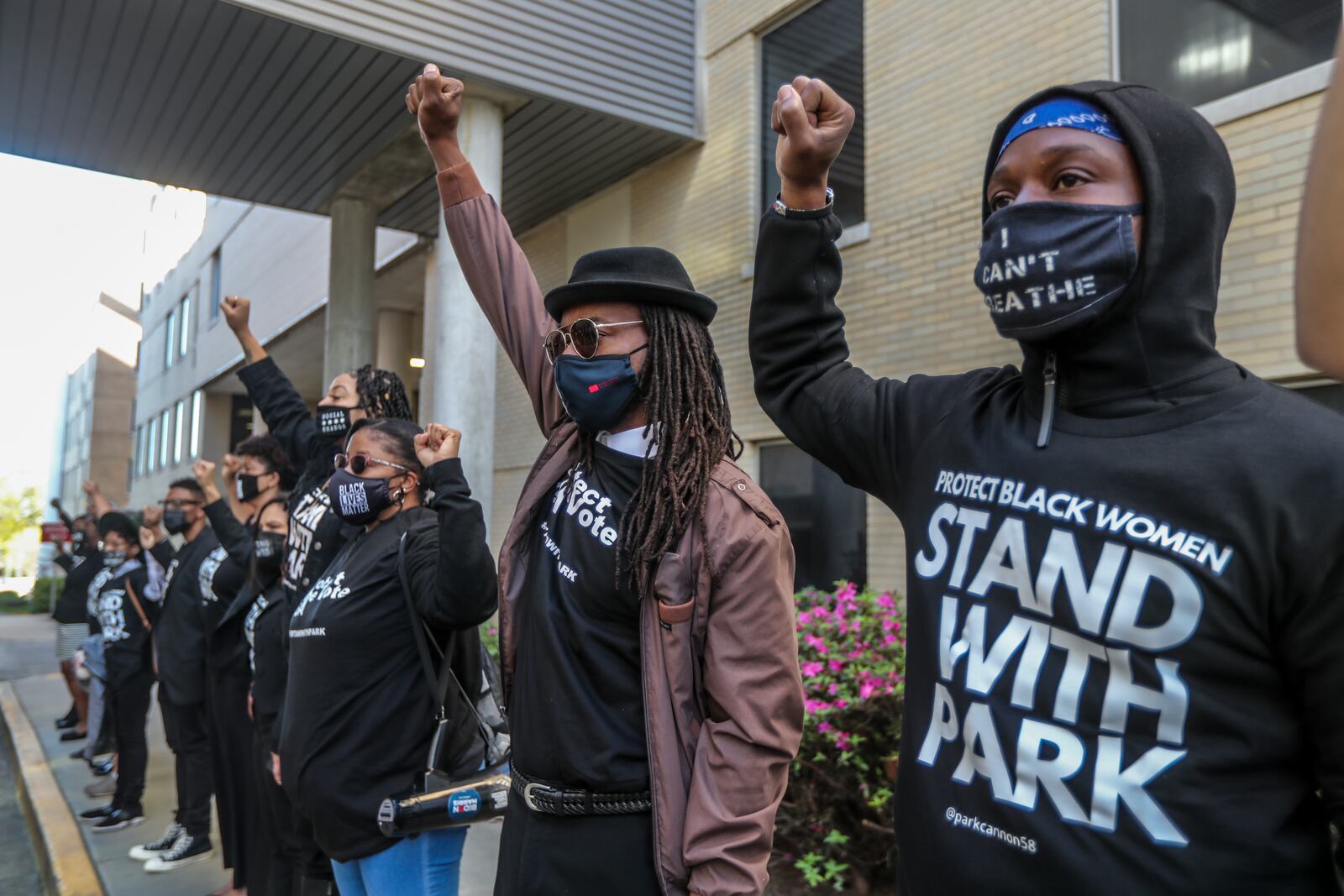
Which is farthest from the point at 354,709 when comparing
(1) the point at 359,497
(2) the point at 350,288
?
(2) the point at 350,288

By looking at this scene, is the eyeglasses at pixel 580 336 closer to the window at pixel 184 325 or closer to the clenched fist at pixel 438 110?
the clenched fist at pixel 438 110

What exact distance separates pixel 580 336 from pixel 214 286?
25.4 metres

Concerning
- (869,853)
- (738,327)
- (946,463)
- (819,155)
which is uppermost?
(738,327)

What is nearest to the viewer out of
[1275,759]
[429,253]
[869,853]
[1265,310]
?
[1275,759]

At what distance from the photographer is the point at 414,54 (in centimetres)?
789

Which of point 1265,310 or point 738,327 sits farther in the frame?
point 738,327

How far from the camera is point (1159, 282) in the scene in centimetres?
134

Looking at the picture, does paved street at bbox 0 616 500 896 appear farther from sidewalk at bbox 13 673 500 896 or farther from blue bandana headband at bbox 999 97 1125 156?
blue bandana headband at bbox 999 97 1125 156

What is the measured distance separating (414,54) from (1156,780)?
8115mm

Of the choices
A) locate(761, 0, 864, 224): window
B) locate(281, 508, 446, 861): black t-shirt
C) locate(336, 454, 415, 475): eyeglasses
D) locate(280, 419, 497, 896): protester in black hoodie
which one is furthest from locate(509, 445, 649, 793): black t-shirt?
locate(761, 0, 864, 224): window

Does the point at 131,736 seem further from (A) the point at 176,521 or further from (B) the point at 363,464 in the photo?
(B) the point at 363,464

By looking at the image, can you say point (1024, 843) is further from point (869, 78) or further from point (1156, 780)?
point (869, 78)

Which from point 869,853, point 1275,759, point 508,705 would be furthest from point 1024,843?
point 869,853

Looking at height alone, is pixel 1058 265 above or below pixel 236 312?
below
